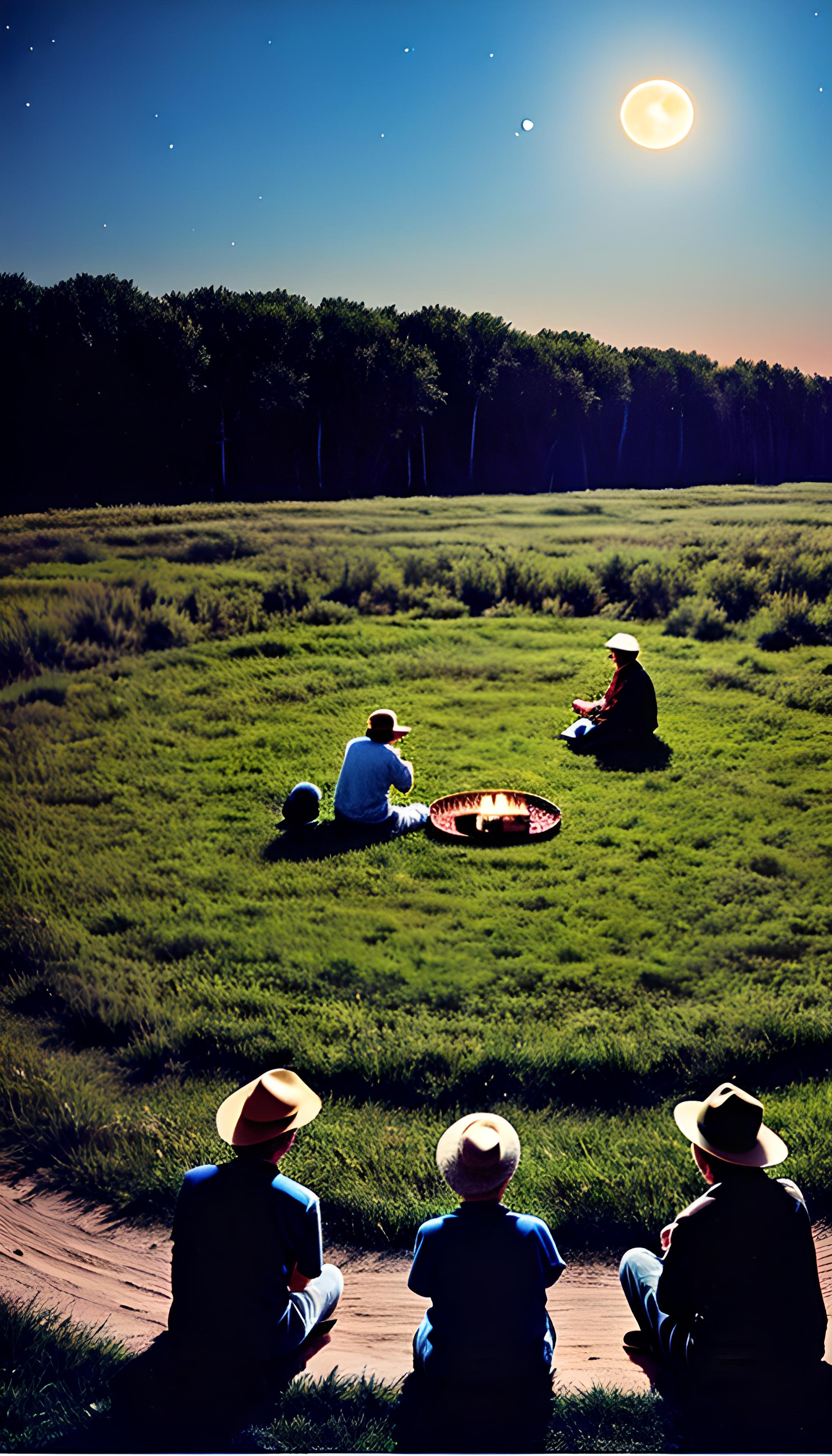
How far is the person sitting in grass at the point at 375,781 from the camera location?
7750mm

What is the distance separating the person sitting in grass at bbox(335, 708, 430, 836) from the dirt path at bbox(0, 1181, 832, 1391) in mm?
3957

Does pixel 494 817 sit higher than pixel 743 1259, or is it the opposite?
pixel 743 1259

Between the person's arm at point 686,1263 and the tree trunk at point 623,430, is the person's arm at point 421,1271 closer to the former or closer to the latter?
the person's arm at point 686,1263

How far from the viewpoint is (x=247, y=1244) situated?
3.09 m

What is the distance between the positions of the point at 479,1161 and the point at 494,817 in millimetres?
5181

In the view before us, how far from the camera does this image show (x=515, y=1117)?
4.88 meters

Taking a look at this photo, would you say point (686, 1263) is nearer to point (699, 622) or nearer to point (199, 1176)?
point (199, 1176)

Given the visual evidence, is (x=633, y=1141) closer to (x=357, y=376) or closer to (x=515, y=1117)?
(x=515, y=1117)

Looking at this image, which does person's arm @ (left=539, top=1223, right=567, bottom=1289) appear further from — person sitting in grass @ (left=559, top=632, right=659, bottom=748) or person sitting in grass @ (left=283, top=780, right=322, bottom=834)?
person sitting in grass @ (left=559, top=632, right=659, bottom=748)

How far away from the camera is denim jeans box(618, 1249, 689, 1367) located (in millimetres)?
3234

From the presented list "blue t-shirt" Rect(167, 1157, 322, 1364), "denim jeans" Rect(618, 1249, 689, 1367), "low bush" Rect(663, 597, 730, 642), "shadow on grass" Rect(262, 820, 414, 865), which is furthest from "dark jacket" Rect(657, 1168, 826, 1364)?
"low bush" Rect(663, 597, 730, 642)

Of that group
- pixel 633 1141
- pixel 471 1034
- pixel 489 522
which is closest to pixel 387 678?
pixel 489 522

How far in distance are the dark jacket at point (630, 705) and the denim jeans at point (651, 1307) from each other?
21.3 feet

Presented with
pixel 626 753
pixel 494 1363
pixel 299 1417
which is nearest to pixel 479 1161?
pixel 494 1363
